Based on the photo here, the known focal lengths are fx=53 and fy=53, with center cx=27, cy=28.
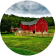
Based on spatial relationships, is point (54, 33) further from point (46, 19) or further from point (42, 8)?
point (42, 8)

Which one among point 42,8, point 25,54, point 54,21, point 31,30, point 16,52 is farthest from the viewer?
point 31,30

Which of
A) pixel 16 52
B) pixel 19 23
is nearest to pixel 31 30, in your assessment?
pixel 19 23

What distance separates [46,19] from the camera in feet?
9.25

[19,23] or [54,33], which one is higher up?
[19,23]

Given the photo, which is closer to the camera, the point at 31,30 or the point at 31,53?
the point at 31,53

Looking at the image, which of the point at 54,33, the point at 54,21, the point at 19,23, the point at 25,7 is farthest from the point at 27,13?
the point at 54,33

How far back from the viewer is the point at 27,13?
2699mm

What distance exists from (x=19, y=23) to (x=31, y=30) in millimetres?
876

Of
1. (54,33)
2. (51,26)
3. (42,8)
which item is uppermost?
(42,8)

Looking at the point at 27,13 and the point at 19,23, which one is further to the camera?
the point at 19,23

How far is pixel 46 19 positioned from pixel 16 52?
2166mm

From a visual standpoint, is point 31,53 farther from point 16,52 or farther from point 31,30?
point 31,30

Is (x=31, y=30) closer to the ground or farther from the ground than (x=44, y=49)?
farther from the ground

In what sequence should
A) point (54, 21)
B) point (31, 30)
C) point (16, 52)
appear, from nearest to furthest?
point (16, 52) < point (54, 21) < point (31, 30)
